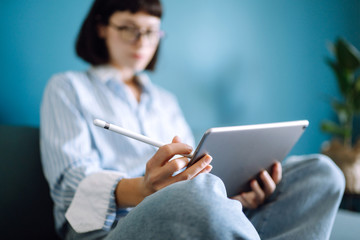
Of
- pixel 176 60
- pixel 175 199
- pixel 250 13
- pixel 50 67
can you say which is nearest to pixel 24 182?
pixel 50 67

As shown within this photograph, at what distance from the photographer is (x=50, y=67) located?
1194mm

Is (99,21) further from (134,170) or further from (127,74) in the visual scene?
(134,170)

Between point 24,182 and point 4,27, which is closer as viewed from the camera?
point 24,182

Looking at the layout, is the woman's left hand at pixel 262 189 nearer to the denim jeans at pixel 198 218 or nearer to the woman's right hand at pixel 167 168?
the denim jeans at pixel 198 218

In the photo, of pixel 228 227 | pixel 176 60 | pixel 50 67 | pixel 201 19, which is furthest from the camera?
pixel 201 19

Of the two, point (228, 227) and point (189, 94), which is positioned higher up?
point (228, 227)

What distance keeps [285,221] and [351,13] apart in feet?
7.46

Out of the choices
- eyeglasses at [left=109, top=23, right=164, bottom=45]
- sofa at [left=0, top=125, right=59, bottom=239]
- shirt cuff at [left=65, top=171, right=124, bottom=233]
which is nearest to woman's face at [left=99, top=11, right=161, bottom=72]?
eyeglasses at [left=109, top=23, right=164, bottom=45]

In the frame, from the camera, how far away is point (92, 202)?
28.1 inches

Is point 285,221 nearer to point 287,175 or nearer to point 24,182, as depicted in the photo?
point 287,175

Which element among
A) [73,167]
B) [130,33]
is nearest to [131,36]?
[130,33]

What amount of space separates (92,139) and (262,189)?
1.58ft

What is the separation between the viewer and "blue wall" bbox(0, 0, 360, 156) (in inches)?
44.1

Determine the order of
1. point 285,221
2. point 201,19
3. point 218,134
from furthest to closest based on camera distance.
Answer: point 201,19 < point 285,221 < point 218,134
